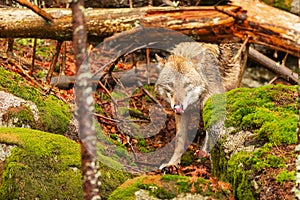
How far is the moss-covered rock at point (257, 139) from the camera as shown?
468 cm

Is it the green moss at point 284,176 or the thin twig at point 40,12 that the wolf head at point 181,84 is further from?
the green moss at point 284,176

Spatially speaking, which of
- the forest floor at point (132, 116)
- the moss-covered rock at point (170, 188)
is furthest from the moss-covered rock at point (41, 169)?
the forest floor at point (132, 116)

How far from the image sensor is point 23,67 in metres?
9.09

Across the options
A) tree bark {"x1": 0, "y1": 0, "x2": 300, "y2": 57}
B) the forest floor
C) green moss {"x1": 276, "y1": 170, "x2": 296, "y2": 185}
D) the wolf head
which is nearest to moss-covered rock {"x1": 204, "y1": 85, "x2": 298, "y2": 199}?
green moss {"x1": 276, "y1": 170, "x2": 296, "y2": 185}

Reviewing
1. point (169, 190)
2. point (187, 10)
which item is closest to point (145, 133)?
point (187, 10)

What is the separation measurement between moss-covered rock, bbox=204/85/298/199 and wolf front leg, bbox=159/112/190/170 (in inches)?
48.1

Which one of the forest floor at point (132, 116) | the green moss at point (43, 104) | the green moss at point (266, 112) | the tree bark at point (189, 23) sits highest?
the tree bark at point (189, 23)

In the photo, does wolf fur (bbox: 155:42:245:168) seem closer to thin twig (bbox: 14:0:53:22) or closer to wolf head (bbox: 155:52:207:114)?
wolf head (bbox: 155:52:207:114)

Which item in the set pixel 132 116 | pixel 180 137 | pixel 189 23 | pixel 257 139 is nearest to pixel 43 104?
pixel 180 137

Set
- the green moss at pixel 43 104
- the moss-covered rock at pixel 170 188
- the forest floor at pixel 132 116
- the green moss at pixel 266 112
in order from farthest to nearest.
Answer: the forest floor at pixel 132 116, the green moss at pixel 43 104, the green moss at pixel 266 112, the moss-covered rock at pixel 170 188

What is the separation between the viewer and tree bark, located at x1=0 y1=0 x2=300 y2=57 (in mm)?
5012

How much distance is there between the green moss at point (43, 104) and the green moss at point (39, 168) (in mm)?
1048

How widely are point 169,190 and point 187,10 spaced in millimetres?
1967

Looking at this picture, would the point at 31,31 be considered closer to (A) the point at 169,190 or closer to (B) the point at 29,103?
(B) the point at 29,103
